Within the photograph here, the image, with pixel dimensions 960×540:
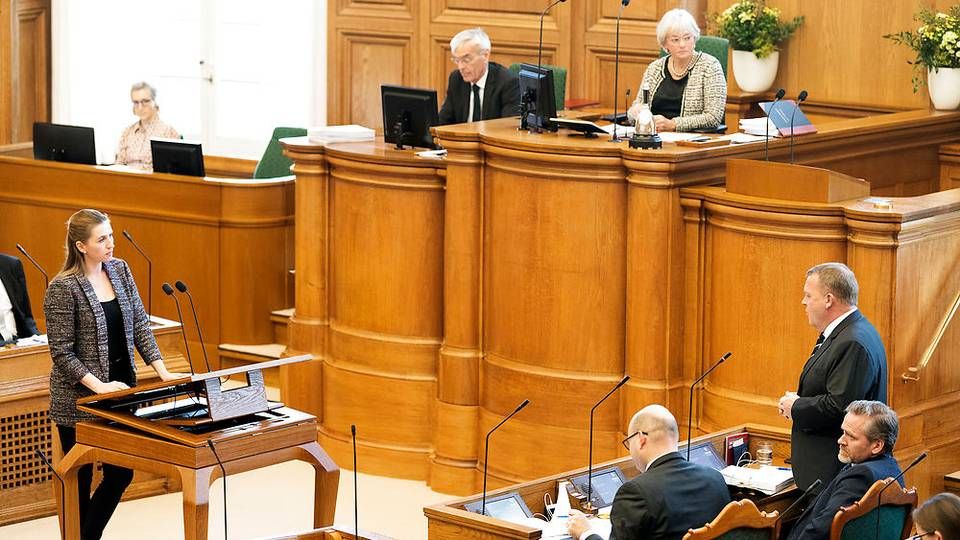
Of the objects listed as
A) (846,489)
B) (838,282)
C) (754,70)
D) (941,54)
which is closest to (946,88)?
(941,54)

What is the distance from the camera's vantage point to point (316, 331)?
7.78 metres

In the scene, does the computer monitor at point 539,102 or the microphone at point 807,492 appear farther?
the computer monitor at point 539,102

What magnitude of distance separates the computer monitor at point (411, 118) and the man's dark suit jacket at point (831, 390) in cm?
278

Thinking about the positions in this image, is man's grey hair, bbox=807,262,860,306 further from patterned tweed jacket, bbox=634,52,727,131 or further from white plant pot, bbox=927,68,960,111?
white plant pot, bbox=927,68,960,111

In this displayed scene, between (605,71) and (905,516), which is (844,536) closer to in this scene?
(905,516)

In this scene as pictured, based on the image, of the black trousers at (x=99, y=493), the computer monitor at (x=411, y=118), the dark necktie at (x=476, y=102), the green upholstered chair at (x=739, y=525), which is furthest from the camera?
the dark necktie at (x=476, y=102)

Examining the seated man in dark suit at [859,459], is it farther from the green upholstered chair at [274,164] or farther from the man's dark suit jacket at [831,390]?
the green upholstered chair at [274,164]

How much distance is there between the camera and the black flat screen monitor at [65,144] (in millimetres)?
9695

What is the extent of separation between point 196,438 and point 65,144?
4829 millimetres

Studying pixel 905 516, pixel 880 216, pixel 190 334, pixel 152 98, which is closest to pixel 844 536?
pixel 905 516

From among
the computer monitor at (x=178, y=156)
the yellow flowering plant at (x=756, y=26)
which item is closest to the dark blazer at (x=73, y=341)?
the computer monitor at (x=178, y=156)

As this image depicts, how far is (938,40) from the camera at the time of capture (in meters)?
8.56

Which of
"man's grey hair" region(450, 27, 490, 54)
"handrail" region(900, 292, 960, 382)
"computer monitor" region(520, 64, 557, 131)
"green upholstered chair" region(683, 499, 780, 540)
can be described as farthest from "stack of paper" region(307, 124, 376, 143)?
"green upholstered chair" region(683, 499, 780, 540)

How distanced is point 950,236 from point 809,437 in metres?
1.48
